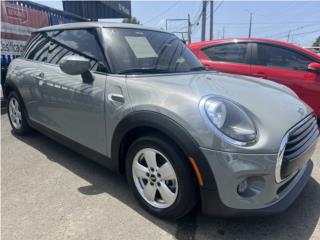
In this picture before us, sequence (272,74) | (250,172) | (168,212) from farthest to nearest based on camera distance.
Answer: (272,74), (168,212), (250,172)

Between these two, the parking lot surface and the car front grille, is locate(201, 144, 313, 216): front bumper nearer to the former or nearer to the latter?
the car front grille

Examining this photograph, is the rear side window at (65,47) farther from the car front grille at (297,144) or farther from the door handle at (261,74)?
the door handle at (261,74)

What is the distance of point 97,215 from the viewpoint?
249cm

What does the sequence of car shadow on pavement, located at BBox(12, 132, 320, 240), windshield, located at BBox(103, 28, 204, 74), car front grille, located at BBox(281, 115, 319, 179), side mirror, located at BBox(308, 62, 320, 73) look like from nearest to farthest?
car front grille, located at BBox(281, 115, 319, 179) → car shadow on pavement, located at BBox(12, 132, 320, 240) → windshield, located at BBox(103, 28, 204, 74) → side mirror, located at BBox(308, 62, 320, 73)

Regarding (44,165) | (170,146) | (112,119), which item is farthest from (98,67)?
(44,165)

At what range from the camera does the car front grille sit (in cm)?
203

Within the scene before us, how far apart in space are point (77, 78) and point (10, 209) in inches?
54.0

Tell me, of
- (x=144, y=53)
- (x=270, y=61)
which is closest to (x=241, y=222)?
(x=144, y=53)

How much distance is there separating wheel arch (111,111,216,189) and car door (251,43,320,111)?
323 centimetres

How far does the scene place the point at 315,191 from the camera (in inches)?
111

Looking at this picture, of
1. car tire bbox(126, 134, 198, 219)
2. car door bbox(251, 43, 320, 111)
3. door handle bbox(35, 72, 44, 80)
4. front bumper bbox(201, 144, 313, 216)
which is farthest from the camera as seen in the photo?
car door bbox(251, 43, 320, 111)

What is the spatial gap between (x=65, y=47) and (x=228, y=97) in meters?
2.07

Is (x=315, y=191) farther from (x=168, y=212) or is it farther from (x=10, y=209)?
(x=10, y=209)

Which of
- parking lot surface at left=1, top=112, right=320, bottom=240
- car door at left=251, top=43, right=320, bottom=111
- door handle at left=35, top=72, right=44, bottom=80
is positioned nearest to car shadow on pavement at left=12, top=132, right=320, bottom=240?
parking lot surface at left=1, top=112, right=320, bottom=240
